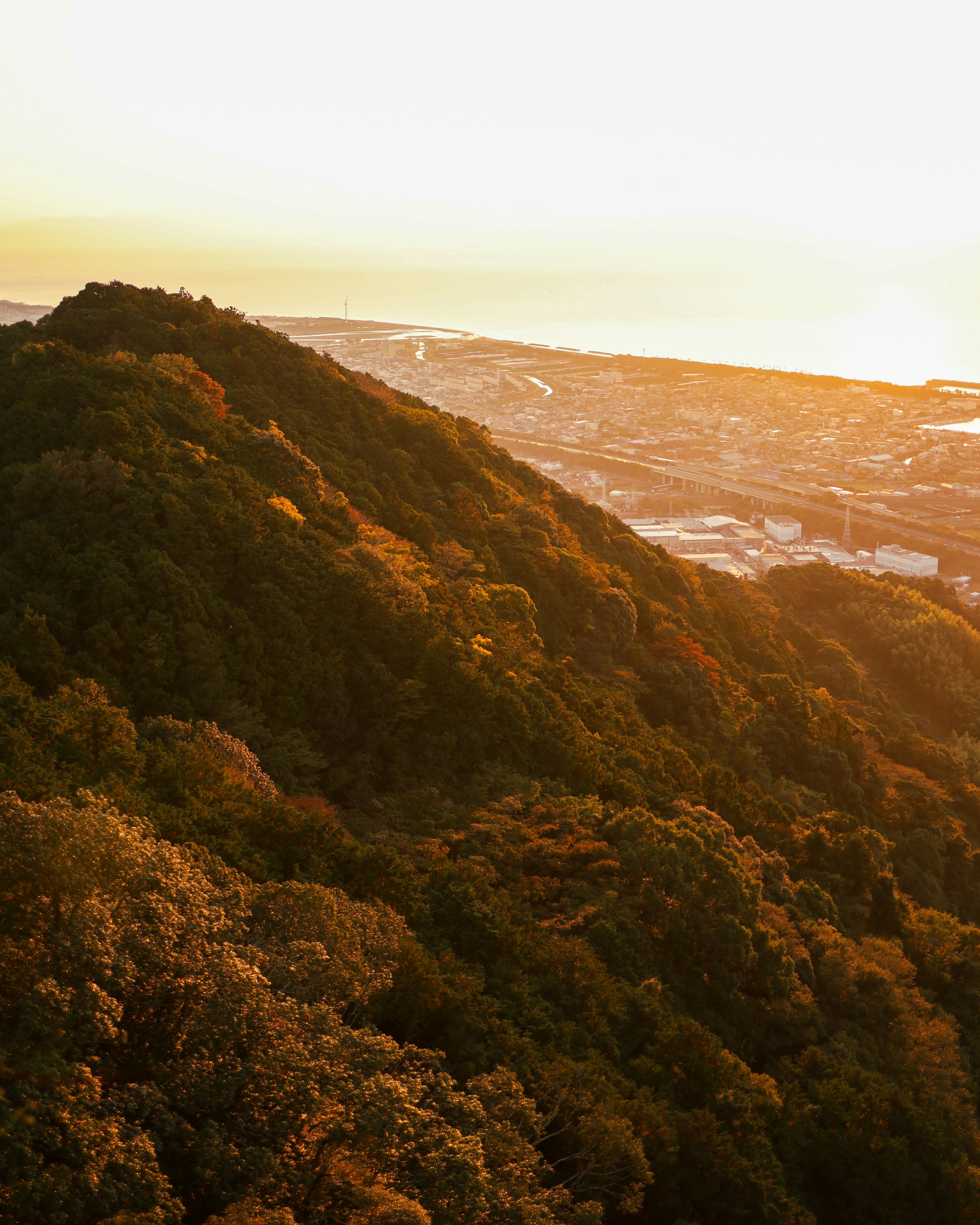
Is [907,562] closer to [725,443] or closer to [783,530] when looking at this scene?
[783,530]

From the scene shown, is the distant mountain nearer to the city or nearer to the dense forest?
the city

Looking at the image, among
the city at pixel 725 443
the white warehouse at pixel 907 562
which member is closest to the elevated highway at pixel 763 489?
the city at pixel 725 443

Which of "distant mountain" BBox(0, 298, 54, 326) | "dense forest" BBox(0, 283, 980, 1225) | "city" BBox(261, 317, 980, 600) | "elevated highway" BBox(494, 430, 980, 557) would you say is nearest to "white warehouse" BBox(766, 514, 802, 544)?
"city" BBox(261, 317, 980, 600)

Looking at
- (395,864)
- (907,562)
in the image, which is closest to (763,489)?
(907,562)

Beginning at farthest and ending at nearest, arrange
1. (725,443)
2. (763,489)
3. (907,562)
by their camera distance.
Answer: (725,443), (763,489), (907,562)

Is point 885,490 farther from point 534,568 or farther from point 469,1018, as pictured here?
point 469,1018

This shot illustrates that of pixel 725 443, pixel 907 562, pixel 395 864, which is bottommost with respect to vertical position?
pixel 395 864

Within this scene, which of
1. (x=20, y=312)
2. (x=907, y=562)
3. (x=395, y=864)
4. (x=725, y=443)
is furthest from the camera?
(x=725, y=443)
